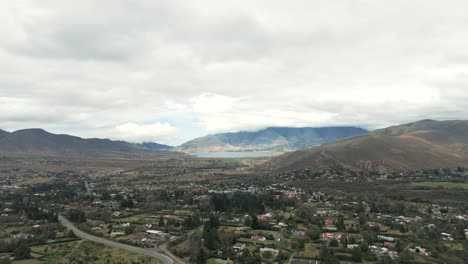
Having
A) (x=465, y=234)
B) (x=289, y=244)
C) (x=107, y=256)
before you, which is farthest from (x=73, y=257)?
Answer: (x=465, y=234)

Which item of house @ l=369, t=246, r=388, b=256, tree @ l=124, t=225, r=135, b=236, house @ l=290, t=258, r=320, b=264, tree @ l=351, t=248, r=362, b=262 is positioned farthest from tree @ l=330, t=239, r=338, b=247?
tree @ l=124, t=225, r=135, b=236

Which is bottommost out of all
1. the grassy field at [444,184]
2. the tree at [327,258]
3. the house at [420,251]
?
the house at [420,251]

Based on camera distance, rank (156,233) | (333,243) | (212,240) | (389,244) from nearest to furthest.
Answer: (333,243), (389,244), (212,240), (156,233)

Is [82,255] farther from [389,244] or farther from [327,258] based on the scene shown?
[389,244]

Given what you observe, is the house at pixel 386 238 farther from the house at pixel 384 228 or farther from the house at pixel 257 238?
the house at pixel 257 238

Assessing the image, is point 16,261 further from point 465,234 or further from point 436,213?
point 436,213

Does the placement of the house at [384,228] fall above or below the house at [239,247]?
below

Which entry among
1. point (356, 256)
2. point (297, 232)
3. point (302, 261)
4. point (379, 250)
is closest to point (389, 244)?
point (379, 250)

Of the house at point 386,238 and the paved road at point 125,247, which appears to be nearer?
the paved road at point 125,247

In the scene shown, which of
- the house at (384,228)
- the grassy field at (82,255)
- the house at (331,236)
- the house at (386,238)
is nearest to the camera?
the grassy field at (82,255)

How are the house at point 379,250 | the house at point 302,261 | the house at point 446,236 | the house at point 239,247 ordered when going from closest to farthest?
the house at point 302,261 → the house at point 379,250 → the house at point 239,247 → the house at point 446,236

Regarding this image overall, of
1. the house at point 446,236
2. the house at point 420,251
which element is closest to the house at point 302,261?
the house at point 420,251
